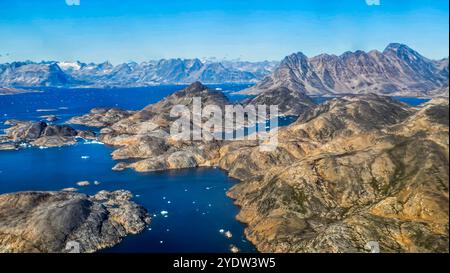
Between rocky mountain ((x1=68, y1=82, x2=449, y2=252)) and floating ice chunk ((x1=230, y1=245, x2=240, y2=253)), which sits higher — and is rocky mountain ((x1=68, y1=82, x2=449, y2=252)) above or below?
above

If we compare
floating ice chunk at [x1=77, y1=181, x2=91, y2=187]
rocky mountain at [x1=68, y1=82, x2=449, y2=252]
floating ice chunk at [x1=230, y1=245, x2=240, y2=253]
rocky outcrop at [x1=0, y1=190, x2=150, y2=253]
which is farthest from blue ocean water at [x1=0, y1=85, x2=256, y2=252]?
rocky mountain at [x1=68, y1=82, x2=449, y2=252]

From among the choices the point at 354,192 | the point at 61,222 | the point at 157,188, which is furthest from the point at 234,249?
the point at 157,188

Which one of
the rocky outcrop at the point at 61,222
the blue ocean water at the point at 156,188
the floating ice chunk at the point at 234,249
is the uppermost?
the rocky outcrop at the point at 61,222

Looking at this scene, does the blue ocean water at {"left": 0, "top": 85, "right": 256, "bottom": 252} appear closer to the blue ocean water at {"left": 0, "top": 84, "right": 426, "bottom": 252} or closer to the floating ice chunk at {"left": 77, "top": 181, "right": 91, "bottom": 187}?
the blue ocean water at {"left": 0, "top": 84, "right": 426, "bottom": 252}

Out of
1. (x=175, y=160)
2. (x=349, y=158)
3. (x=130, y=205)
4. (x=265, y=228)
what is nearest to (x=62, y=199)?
(x=130, y=205)

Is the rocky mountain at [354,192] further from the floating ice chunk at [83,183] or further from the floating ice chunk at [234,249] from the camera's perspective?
the floating ice chunk at [83,183]

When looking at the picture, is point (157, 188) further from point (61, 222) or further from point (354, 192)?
point (354, 192)

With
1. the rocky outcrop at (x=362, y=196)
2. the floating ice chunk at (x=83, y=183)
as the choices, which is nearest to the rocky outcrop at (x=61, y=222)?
the floating ice chunk at (x=83, y=183)

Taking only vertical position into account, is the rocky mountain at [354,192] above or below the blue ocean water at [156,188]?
above
